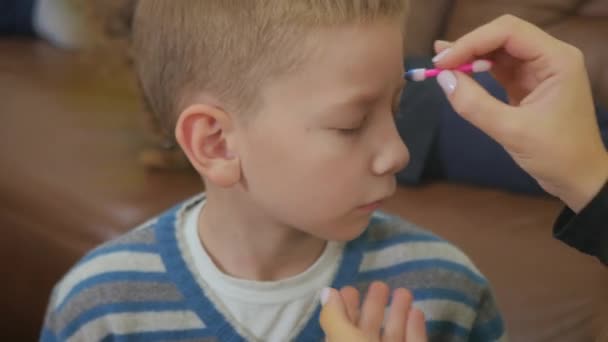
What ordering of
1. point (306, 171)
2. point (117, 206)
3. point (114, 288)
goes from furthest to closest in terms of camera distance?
point (117, 206) < point (114, 288) < point (306, 171)

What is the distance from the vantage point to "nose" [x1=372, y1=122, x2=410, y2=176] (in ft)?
2.44

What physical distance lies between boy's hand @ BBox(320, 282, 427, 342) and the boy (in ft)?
0.35

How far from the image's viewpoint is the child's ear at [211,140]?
774 mm

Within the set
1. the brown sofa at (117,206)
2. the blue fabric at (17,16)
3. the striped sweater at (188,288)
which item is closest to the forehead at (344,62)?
the striped sweater at (188,288)

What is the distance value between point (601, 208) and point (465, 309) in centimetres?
26

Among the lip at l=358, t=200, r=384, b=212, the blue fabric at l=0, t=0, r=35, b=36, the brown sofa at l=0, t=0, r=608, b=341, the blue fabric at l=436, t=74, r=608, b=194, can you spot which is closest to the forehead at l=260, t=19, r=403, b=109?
the lip at l=358, t=200, r=384, b=212

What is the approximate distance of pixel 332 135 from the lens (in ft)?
2.41

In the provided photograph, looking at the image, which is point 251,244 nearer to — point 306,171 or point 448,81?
point 306,171

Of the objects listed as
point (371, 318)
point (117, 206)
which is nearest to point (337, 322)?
point (371, 318)

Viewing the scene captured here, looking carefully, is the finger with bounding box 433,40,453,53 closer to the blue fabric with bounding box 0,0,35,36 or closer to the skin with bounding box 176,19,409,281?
the skin with bounding box 176,19,409,281

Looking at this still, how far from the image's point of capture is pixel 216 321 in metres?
0.84

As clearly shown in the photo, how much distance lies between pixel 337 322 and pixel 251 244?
0.74 ft

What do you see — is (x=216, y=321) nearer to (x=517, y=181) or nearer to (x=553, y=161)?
(x=553, y=161)

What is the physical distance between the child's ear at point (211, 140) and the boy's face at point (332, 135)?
1 centimetres
